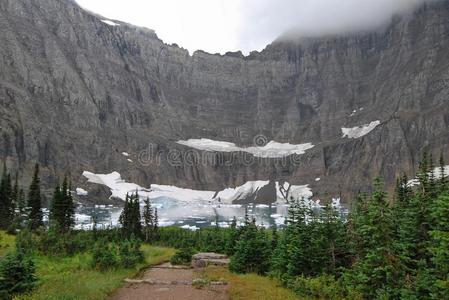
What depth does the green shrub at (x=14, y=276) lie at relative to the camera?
16.8m

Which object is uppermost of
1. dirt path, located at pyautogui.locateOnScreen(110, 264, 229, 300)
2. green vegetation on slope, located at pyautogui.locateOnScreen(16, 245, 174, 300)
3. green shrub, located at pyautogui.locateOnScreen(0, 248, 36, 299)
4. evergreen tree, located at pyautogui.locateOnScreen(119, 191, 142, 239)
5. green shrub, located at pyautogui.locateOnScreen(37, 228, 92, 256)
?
evergreen tree, located at pyautogui.locateOnScreen(119, 191, 142, 239)

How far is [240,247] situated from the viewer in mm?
29828

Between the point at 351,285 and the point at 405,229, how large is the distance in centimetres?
308

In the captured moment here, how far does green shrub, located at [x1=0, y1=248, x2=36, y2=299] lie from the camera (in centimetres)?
1681

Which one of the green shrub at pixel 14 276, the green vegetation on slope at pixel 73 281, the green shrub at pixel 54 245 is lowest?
the green vegetation on slope at pixel 73 281

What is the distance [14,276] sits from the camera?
57.2ft

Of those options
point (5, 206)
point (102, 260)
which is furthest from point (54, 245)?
point (5, 206)

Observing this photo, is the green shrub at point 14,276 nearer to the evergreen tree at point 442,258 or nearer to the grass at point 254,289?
the grass at point 254,289

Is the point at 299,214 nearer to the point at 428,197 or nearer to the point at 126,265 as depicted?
the point at 428,197

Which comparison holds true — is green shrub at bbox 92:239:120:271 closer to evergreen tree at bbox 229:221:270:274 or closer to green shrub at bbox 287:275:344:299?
evergreen tree at bbox 229:221:270:274

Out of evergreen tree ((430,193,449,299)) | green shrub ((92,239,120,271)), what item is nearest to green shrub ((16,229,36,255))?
green shrub ((92,239,120,271))

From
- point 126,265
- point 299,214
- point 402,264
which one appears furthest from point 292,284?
point 126,265

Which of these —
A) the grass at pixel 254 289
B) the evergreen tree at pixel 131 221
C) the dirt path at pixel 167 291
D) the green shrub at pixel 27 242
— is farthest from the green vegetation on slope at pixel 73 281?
the evergreen tree at pixel 131 221

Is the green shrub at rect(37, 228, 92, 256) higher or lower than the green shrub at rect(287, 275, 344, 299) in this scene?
higher
